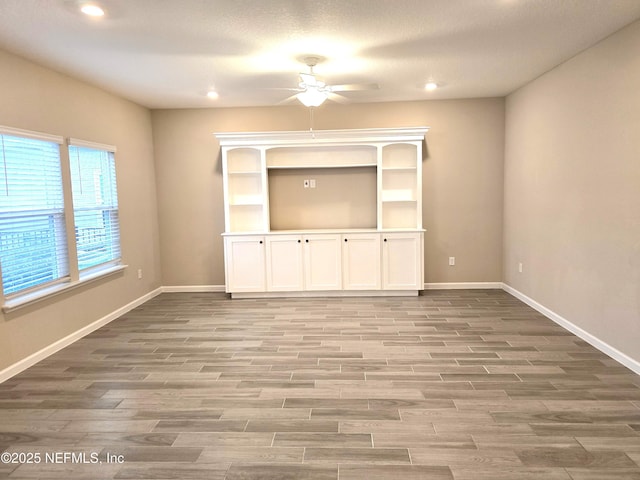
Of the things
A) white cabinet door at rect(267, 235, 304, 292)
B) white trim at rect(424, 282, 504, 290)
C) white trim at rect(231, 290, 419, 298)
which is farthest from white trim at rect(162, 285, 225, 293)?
white trim at rect(424, 282, 504, 290)

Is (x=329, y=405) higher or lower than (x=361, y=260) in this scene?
lower

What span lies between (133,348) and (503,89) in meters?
5.20

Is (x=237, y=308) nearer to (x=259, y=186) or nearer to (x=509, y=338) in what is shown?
(x=259, y=186)

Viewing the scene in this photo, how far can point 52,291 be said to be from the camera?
3.84m

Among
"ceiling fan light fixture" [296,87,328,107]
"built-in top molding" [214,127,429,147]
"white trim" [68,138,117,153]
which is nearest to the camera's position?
"ceiling fan light fixture" [296,87,328,107]

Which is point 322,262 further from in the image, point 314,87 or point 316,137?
point 314,87

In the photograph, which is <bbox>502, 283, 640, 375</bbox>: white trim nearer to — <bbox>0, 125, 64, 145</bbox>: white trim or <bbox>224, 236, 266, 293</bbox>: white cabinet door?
<bbox>224, 236, 266, 293</bbox>: white cabinet door

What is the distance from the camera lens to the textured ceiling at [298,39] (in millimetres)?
2799

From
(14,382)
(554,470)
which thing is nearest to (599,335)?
(554,470)

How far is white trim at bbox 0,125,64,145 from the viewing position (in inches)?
132

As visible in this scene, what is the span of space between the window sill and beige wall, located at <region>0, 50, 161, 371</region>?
7 centimetres

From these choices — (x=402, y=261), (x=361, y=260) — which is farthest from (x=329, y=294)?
(x=402, y=261)

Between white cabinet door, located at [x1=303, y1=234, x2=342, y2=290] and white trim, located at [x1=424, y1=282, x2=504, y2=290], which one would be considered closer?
white cabinet door, located at [x1=303, y1=234, x2=342, y2=290]

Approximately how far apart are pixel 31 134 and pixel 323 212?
11.8ft
